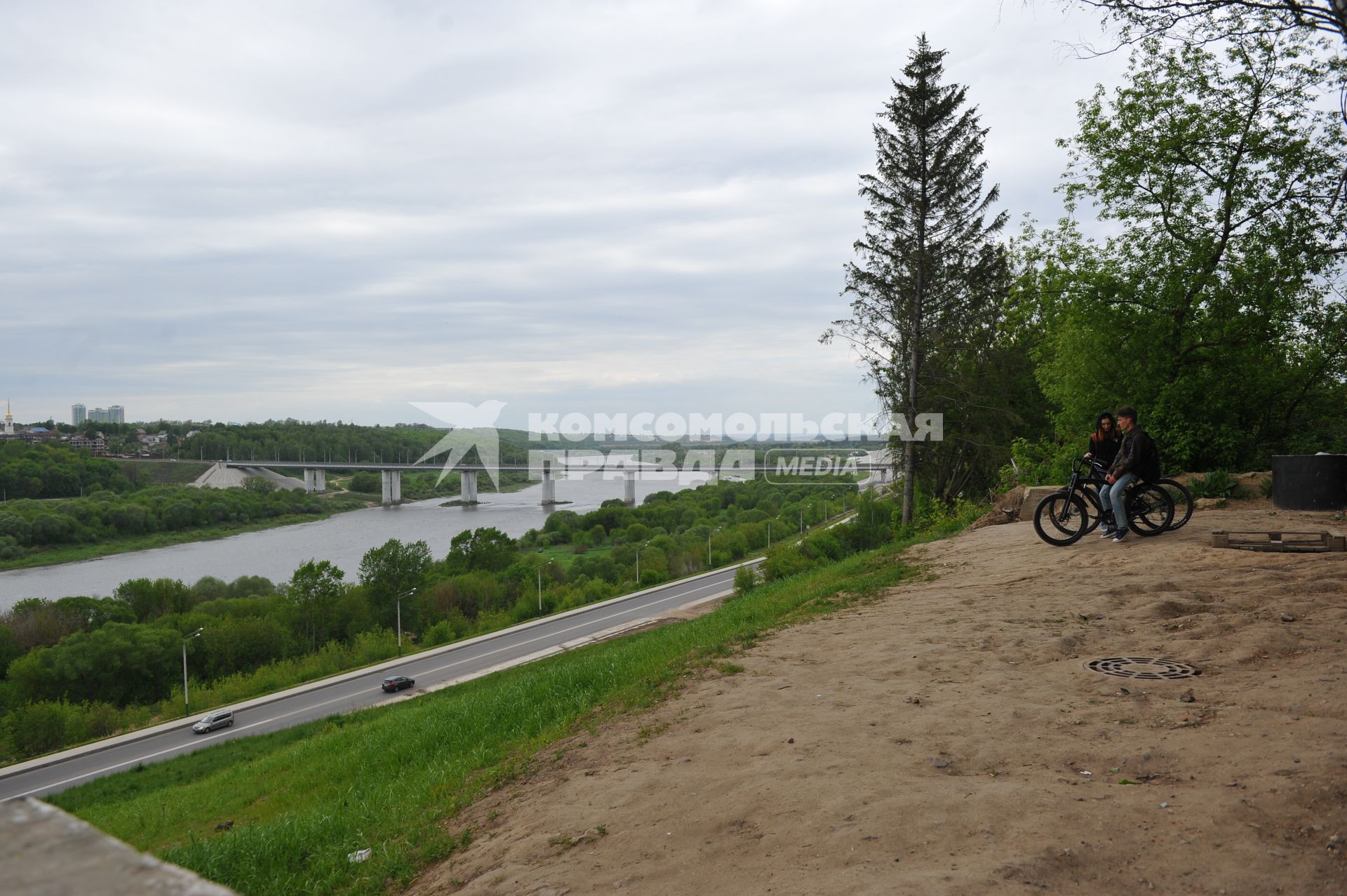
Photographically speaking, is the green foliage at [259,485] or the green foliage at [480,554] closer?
the green foliage at [480,554]

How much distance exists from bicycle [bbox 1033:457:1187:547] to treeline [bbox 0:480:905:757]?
12.9m

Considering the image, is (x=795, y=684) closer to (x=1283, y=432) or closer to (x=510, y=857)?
(x=510, y=857)

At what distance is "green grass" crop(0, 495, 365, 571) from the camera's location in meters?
65.9

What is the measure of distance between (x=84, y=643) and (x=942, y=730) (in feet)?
146

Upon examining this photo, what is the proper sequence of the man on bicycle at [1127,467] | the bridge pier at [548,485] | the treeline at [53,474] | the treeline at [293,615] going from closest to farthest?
the man on bicycle at [1127,467] → the treeline at [293,615] → the treeline at [53,474] → the bridge pier at [548,485]

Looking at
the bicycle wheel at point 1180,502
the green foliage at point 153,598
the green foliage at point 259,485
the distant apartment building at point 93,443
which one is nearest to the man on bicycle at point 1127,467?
the bicycle wheel at point 1180,502

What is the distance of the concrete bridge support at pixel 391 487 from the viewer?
95.8m

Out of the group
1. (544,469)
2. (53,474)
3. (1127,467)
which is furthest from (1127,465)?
(53,474)

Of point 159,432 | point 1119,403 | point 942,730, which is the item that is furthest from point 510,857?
point 159,432

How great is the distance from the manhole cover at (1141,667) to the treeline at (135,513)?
8114cm

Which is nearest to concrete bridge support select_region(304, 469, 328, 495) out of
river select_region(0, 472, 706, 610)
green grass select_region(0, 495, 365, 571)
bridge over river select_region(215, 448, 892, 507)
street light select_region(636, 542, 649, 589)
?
bridge over river select_region(215, 448, 892, 507)

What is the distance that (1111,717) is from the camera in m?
4.81

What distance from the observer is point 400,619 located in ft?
154

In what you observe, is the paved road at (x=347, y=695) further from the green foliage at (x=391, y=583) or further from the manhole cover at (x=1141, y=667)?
the manhole cover at (x=1141, y=667)
